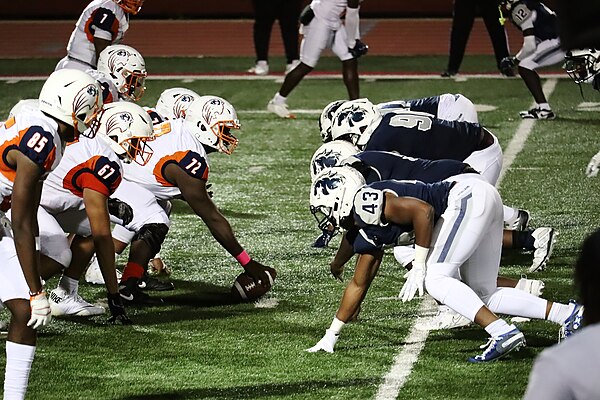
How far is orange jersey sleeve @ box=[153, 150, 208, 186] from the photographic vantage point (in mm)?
5469

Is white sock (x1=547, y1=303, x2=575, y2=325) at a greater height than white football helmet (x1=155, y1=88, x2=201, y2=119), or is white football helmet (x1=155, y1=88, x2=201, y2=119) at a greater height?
white football helmet (x1=155, y1=88, x2=201, y2=119)

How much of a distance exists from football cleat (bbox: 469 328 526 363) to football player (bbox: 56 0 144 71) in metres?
3.94

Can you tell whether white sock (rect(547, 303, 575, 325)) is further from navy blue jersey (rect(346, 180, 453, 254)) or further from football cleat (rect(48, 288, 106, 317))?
football cleat (rect(48, 288, 106, 317))

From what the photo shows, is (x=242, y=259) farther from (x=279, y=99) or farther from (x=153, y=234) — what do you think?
(x=279, y=99)

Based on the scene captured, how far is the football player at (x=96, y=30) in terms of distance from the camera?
295 inches

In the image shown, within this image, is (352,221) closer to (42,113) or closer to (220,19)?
(42,113)

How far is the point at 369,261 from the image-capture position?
448 cm

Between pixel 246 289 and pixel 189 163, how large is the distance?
0.67 meters

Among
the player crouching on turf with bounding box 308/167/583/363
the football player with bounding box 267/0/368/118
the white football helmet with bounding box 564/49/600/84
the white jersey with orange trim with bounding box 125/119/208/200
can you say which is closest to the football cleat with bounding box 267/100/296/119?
the football player with bounding box 267/0/368/118

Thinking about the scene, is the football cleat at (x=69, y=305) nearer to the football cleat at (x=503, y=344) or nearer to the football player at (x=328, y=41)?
the football cleat at (x=503, y=344)

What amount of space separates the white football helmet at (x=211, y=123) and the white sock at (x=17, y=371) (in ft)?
7.10

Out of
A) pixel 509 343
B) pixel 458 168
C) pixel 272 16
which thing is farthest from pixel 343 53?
pixel 509 343

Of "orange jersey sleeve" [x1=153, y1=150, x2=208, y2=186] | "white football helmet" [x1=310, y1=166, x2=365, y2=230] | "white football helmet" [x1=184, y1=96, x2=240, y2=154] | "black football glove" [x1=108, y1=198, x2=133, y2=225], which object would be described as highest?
"white football helmet" [x1=310, y1=166, x2=365, y2=230]

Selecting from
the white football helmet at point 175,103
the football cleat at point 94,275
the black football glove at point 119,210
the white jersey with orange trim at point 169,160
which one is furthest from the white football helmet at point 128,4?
the black football glove at point 119,210
